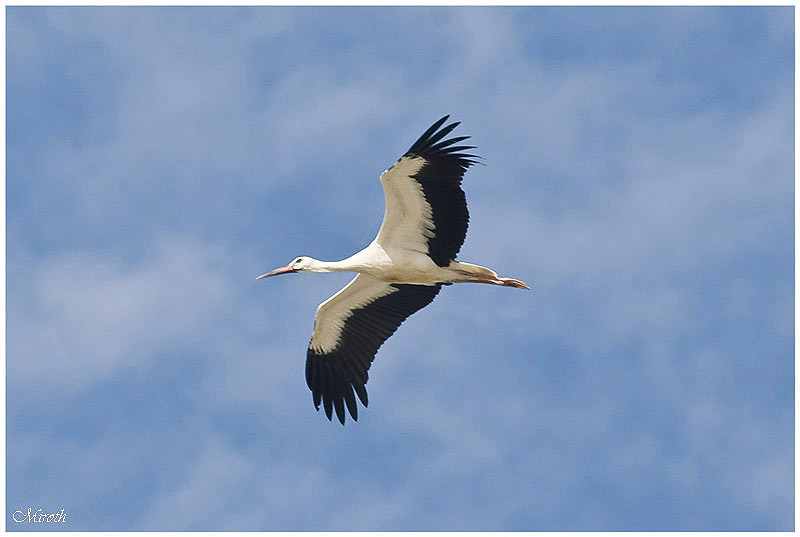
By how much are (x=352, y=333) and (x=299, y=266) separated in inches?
52.0

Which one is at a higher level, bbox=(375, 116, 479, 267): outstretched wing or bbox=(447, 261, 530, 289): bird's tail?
bbox=(375, 116, 479, 267): outstretched wing

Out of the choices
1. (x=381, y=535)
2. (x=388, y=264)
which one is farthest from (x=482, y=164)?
(x=381, y=535)

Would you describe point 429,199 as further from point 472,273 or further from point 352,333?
point 352,333

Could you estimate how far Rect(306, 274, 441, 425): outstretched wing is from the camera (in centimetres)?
2048

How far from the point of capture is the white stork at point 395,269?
18500 mm

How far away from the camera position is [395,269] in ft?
63.6

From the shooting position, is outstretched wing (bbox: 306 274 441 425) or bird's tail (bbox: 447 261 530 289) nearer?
bird's tail (bbox: 447 261 530 289)

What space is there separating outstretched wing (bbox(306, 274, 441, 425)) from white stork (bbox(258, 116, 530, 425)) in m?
0.02

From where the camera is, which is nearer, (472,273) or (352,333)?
(472,273)

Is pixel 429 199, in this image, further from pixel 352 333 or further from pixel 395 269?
pixel 352 333

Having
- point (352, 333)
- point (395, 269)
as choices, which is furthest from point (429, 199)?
point (352, 333)

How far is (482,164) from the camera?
18.3 metres

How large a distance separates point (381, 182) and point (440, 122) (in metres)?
1.15

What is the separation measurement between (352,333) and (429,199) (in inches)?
117
